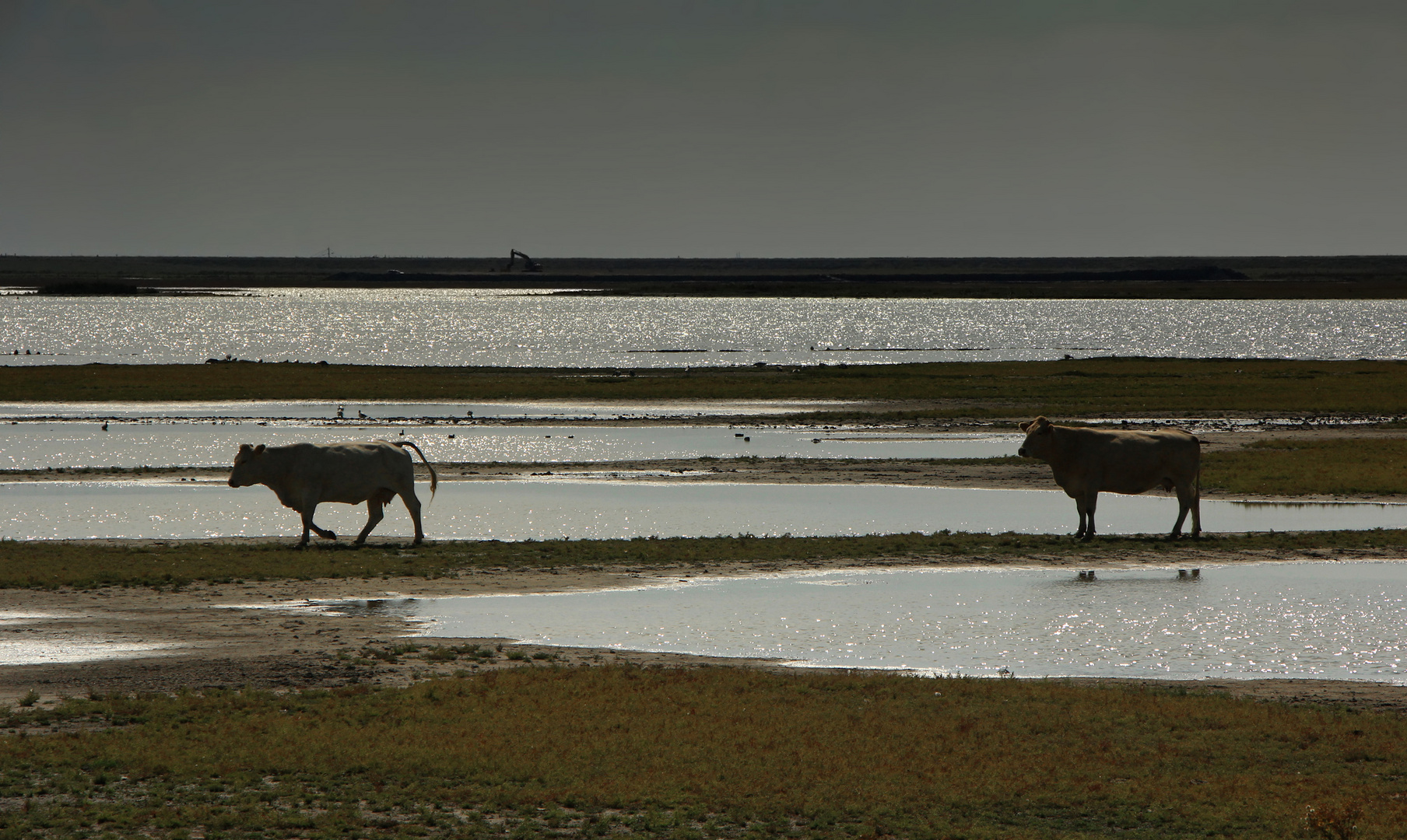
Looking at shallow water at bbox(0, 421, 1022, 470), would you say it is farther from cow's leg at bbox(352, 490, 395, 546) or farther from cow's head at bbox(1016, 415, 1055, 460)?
cow's leg at bbox(352, 490, 395, 546)

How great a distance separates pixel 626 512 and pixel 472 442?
13.2 m

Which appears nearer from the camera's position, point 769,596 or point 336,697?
point 336,697

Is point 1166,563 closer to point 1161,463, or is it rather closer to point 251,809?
point 1161,463

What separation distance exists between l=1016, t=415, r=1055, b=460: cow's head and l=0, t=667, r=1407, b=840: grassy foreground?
11.0 m

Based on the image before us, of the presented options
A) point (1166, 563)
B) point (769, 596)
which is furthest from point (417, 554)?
point (1166, 563)

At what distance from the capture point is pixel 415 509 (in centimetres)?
2102

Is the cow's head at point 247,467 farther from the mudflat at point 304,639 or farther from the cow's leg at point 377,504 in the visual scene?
the mudflat at point 304,639

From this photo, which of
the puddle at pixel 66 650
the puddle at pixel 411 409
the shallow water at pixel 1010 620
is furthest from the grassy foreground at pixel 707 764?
the puddle at pixel 411 409

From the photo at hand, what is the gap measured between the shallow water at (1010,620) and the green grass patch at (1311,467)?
8.46 metres

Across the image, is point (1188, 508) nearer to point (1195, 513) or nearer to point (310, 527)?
point (1195, 513)

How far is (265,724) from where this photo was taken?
1085 cm

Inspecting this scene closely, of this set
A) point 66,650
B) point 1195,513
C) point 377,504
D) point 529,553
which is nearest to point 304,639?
point 66,650

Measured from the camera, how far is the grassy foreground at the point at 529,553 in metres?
17.9

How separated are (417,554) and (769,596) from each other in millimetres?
5307
